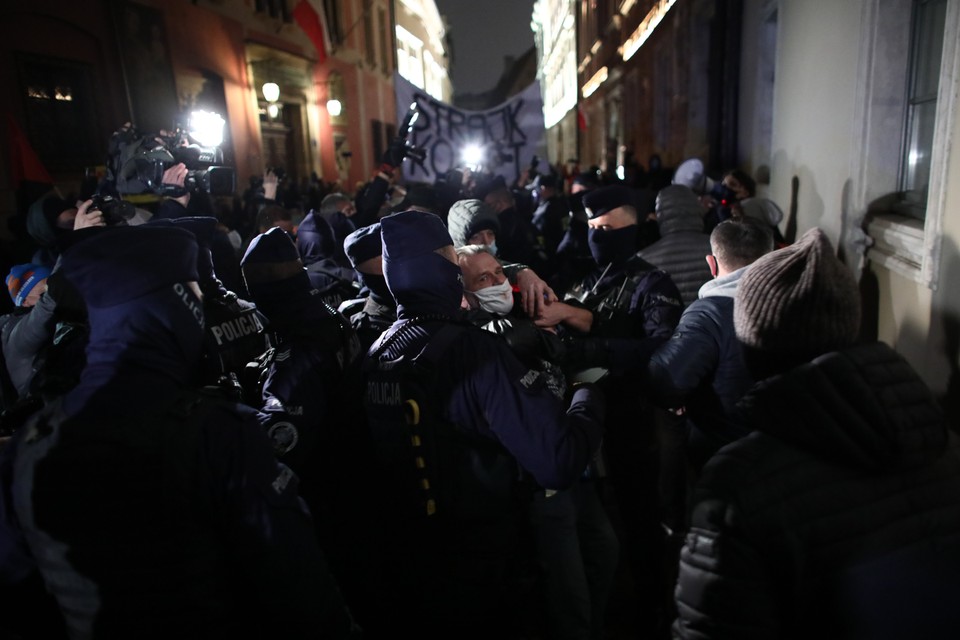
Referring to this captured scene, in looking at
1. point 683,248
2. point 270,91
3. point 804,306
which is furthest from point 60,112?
point 804,306

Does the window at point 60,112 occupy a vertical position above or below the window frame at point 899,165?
above

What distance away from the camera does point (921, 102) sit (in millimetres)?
3545

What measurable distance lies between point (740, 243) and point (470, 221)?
201cm

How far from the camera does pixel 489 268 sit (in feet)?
7.89

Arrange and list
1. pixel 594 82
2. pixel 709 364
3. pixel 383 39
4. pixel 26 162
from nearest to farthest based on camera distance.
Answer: pixel 709 364, pixel 26 162, pixel 594 82, pixel 383 39

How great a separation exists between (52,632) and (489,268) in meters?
1.72

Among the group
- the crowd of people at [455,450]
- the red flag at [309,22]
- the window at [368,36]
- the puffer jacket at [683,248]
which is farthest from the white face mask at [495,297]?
the window at [368,36]

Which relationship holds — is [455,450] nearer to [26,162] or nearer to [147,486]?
[147,486]

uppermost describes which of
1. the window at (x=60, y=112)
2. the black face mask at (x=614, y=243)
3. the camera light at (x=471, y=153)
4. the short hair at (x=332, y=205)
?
the window at (x=60, y=112)

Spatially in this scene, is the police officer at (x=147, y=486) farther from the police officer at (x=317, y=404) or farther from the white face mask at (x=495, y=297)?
the white face mask at (x=495, y=297)

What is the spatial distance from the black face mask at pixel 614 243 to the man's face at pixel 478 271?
1016 millimetres

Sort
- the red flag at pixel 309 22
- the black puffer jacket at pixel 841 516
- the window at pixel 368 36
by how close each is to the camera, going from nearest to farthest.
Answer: the black puffer jacket at pixel 841 516 < the red flag at pixel 309 22 < the window at pixel 368 36

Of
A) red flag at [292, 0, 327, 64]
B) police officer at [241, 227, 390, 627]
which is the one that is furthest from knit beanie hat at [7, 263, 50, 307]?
red flag at [292, 0, 327, 64]

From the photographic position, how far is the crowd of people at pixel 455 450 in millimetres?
1124
